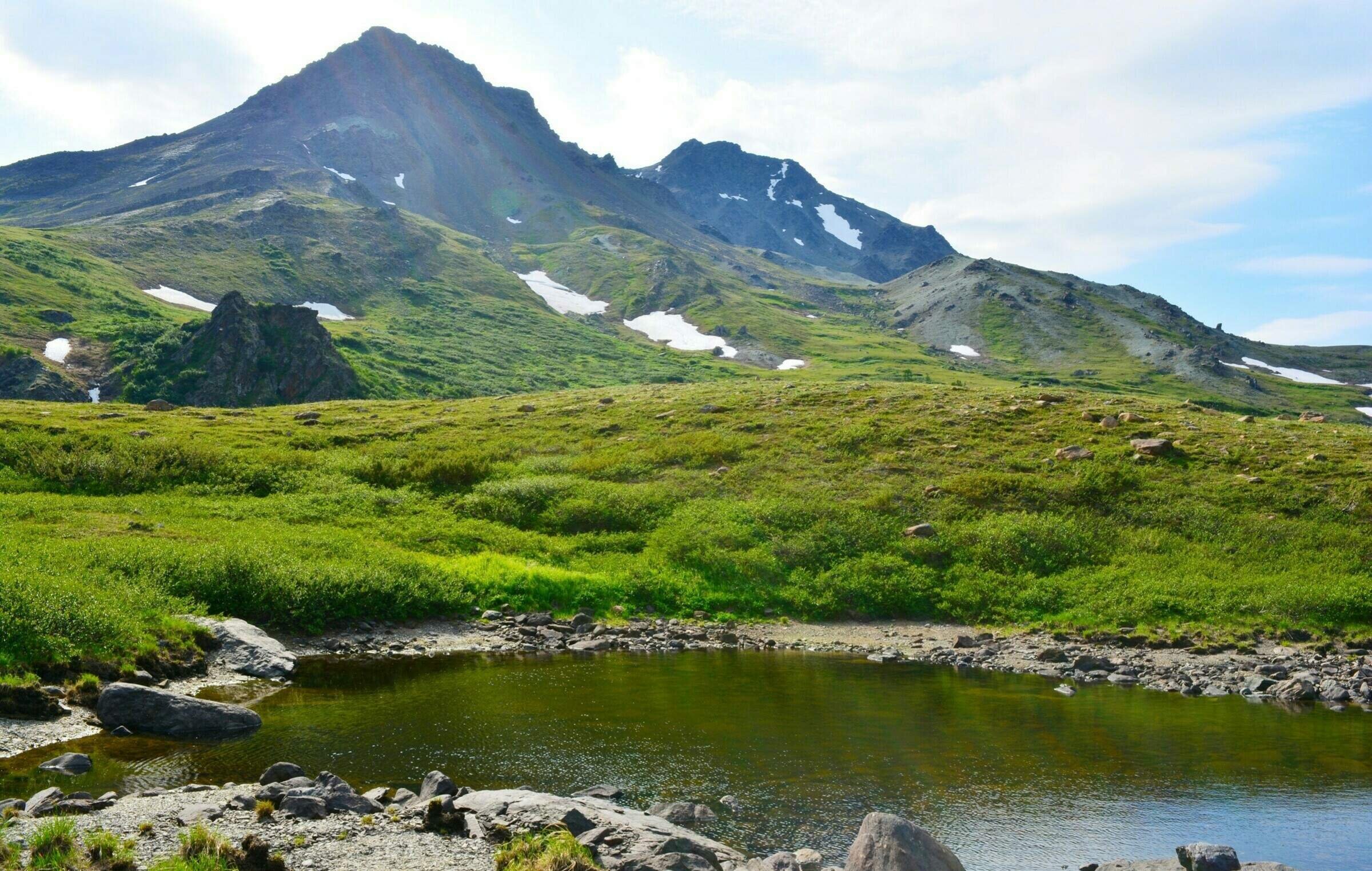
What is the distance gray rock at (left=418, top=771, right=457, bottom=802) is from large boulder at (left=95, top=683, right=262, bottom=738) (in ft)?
21.6

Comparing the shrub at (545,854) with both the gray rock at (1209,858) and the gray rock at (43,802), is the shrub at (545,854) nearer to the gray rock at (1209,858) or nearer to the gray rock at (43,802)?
the gray rock at (43,802)

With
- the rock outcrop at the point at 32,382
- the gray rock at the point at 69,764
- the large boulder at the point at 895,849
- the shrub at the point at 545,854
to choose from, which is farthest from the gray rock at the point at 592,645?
the rock outcrop at the point at 32,382

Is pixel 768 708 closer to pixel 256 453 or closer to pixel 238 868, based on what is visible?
pixel 238 868

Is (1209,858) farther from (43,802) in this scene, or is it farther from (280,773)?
(43,802)

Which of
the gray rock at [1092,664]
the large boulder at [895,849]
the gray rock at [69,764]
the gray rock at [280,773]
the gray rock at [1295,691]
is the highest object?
the large boulder at [895,849]

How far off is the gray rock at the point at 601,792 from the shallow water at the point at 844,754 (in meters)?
0.49

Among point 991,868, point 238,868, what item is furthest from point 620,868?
point 991,868

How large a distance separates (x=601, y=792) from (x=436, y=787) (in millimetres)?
3240

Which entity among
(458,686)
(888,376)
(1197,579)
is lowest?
(458,686)

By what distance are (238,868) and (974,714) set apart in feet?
63.2

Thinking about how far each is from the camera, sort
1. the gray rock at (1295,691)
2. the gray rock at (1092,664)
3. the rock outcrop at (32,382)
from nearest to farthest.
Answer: the gray rock at (1295,691) → the gray rock at (1092,664) → the rock outcrop at (32,382)

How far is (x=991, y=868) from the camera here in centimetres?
1465

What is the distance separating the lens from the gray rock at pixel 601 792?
16375 mm

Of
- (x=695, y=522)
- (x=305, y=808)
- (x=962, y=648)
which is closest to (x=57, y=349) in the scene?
(x=695, y=522)
